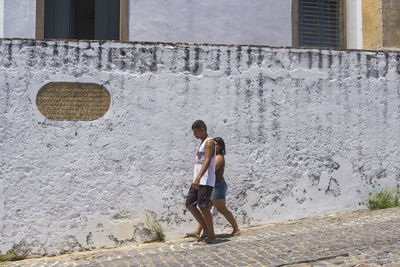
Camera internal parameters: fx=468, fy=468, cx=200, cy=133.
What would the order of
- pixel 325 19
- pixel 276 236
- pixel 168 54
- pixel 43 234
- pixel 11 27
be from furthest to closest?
pixel 325 19 < pixel 11 27 < pixel 168 54 < pixel 43 234 < pixel 276 236

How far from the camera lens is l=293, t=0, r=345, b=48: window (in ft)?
30.4

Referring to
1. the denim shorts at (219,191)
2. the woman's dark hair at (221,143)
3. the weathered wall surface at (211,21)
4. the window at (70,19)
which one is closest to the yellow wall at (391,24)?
the weathered wall surface at (211,21)

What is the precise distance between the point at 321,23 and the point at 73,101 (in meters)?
5.74

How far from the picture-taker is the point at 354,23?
909 cm

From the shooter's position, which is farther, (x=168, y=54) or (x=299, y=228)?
(x=168, y=54)

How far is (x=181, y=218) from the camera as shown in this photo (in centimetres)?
582

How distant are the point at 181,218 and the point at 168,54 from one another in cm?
207

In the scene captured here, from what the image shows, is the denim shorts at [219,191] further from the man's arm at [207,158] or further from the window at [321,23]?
the window at [321,23]

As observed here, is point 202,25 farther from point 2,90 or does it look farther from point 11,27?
point 2,90

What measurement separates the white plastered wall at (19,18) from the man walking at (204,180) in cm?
445

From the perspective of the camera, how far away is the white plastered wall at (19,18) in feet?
26.2

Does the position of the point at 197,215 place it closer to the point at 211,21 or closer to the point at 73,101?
the point at 73,101

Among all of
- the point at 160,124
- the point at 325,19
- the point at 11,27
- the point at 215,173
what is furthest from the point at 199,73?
the point at 325,19

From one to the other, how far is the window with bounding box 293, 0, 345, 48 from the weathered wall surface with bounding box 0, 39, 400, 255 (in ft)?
9.72
